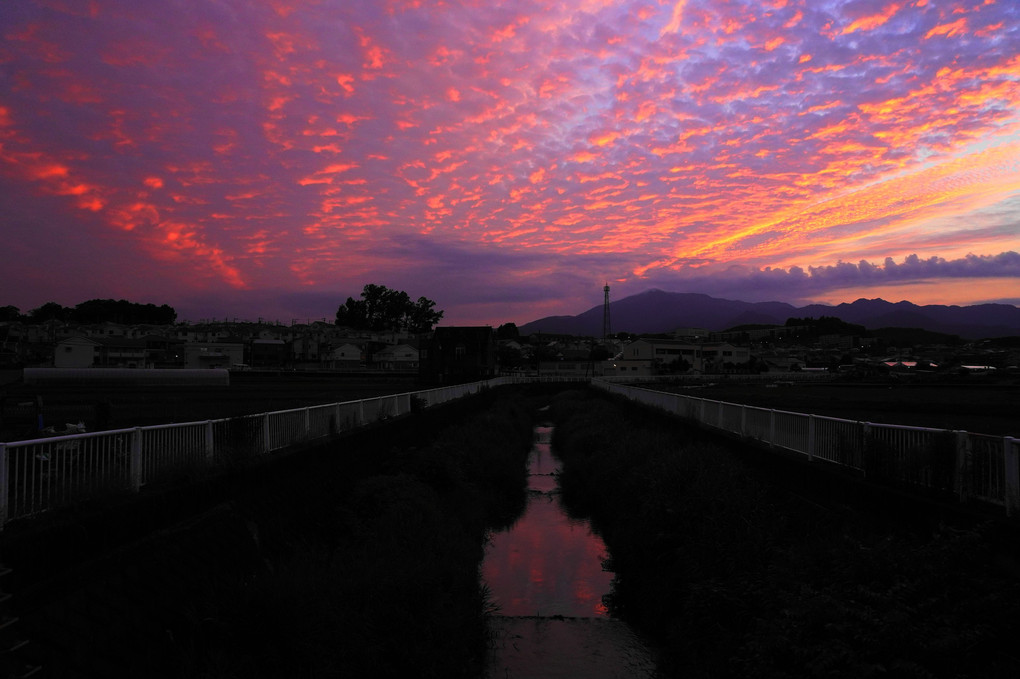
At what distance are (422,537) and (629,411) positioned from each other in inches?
682

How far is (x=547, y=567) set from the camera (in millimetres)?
12664

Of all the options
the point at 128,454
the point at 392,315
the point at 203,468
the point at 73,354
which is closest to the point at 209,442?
the point at 203,468

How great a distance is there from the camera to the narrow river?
27.7ft

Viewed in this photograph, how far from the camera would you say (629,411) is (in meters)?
26.4

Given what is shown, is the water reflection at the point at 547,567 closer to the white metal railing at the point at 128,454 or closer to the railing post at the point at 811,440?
the railing post at the point at 811,440

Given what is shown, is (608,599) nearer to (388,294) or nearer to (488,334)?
(488,334)

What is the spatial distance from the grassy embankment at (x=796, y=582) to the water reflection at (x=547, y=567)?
49cm

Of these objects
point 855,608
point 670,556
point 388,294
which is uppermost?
point 388,294

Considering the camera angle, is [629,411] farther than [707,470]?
Yes

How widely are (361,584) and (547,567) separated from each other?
19.8 ft

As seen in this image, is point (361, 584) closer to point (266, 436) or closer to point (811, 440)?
point (266, 436)

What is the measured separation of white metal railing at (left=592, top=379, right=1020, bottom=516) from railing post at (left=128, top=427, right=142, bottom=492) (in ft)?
26.4

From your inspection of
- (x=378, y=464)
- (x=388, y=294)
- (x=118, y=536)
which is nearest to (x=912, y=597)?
(x=118, y=536)

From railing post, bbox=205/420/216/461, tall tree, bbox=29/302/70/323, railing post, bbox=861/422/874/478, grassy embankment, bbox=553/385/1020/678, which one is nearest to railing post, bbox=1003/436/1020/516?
grassy embankment, bbox=553/385/1020/678
